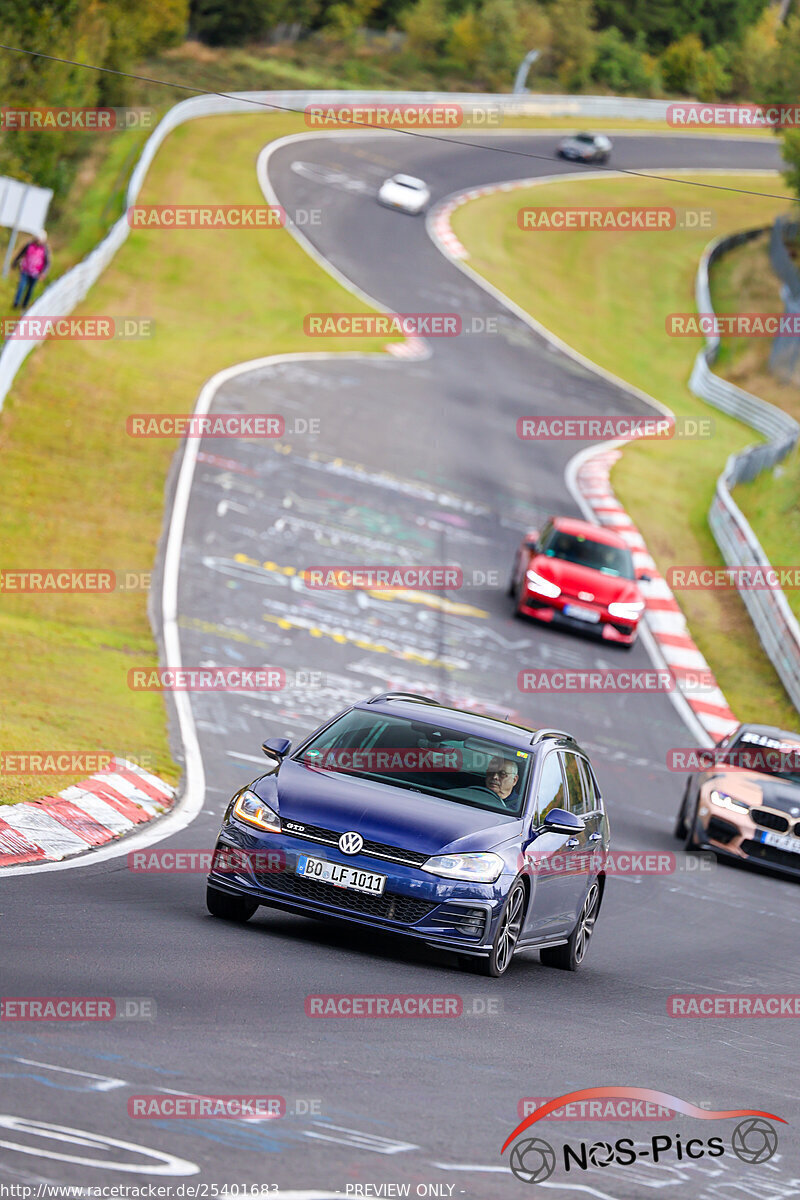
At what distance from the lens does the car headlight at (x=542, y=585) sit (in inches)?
1014

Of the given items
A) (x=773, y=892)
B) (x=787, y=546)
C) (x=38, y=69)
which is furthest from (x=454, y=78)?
A: (x=773, y=892)

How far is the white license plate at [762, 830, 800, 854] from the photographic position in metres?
17.3

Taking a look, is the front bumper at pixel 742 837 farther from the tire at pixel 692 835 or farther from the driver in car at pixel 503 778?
the driver in car at pixel 503 778

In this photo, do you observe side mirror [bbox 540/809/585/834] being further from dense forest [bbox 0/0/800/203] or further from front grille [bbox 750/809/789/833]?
dense forest [bbox 0/0/800/203]

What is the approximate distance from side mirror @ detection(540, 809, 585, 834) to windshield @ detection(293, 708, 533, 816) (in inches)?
7.7

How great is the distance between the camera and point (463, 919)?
950 cm

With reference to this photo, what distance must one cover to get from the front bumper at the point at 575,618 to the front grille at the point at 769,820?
8.61 metres

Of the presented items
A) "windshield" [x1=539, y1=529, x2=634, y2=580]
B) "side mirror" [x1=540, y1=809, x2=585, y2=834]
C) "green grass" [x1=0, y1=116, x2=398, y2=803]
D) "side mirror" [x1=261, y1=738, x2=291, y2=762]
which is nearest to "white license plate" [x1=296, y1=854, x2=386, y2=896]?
"side mirror" [x1=261, y1=738, x2=291, y2=762]

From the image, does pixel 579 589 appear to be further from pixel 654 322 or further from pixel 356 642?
pixel 654 322

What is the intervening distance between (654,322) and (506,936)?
47.9 m

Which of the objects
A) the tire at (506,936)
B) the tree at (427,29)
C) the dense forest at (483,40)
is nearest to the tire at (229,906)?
the tire at (506,936)

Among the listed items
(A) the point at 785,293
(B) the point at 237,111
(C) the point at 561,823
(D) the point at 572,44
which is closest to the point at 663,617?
(C) the point at 561,823

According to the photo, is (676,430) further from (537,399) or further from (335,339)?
(335,339)

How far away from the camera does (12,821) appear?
11664 mm
